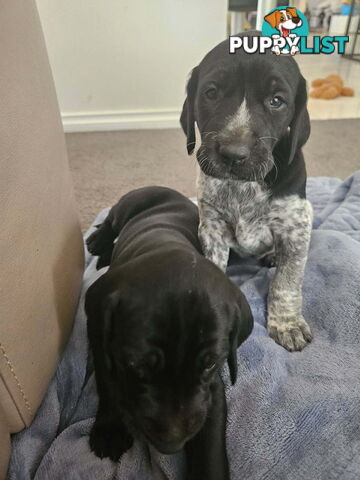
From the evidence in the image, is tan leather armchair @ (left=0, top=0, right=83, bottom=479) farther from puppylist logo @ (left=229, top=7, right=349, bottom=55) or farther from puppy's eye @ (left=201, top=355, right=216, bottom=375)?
puppylist logo @ (left=229, top=7, right=349, bottom=55)

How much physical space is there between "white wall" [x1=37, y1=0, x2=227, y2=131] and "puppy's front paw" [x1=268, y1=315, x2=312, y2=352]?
3.76m

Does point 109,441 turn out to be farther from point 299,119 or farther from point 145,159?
point 145,159

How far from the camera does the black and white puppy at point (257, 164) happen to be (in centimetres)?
165

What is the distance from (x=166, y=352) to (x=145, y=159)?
132 inches

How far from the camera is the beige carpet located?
3.79 m

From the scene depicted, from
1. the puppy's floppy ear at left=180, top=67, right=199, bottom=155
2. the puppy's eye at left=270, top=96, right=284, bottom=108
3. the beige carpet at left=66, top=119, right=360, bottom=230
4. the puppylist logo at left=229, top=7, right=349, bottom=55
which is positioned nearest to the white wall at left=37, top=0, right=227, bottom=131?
the beige carpet at left=66, top=119, right=360, bottom=230

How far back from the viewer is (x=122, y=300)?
128 cm

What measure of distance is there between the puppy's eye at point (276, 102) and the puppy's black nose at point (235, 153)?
0.23m

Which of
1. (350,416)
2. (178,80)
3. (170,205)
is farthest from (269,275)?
(178,80)

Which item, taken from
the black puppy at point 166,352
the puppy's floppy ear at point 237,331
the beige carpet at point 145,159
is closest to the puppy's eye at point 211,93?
the black puppy at point 166,352

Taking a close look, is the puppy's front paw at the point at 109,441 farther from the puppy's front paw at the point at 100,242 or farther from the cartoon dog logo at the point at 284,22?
the cartoon dog logo at the point at 284,22

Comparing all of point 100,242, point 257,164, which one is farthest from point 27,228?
point 100,242

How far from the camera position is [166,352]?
120 cm

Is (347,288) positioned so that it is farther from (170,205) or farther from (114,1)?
(114,1)
